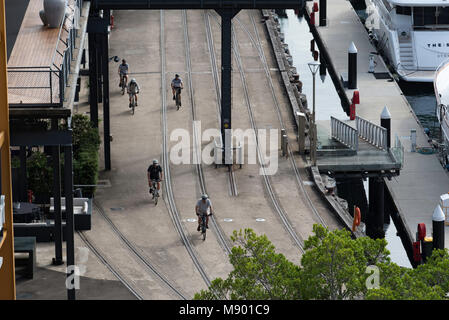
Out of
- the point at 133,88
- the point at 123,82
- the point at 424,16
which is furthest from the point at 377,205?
the point at 424,16

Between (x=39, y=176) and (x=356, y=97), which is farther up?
(x=356, y=97)

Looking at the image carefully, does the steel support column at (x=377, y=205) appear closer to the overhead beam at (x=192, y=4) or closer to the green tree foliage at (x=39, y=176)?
the overhead beam at (x=192, y=4)

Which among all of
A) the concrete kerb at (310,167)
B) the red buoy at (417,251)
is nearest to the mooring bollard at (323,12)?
the concrete kerb at (310,167)

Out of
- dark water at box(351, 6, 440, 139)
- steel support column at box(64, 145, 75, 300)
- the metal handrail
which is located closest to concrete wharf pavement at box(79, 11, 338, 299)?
steel support column at box(64, 145, 75, 300)

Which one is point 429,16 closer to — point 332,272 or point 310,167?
point 310,167

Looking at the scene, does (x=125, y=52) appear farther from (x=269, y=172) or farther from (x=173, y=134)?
(x=269, y=172)
